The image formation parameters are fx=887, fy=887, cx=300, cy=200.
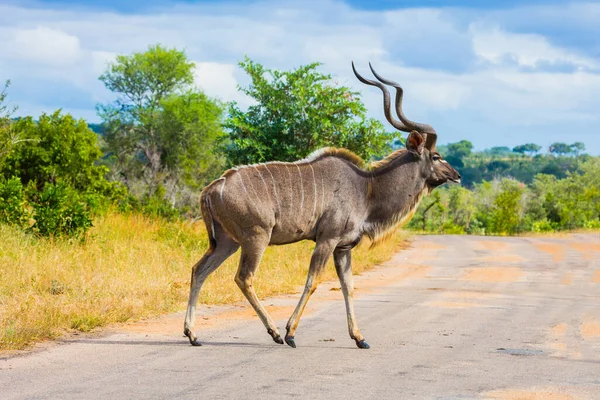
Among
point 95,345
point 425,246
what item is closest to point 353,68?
point 95,345

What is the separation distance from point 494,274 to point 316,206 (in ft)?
31.9

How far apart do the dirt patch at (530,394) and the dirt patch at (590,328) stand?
3137 millimetres

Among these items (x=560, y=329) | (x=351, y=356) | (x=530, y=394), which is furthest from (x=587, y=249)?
(x=530, y=394)

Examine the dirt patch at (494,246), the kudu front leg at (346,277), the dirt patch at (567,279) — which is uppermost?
the kudu front leg at (346,277)

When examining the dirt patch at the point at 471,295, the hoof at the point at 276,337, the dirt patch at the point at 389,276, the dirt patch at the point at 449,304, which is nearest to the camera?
the hoof at the point at 276,337

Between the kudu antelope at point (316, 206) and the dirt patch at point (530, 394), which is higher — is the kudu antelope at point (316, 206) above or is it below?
above

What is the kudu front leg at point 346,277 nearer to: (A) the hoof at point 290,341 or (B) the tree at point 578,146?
(A) the hoof at point 290,341

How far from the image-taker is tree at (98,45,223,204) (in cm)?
4072

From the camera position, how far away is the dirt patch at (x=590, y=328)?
941cm

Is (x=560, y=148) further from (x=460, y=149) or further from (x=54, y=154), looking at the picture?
(x=54, y=154)

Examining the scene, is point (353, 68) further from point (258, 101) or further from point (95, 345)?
point (258, 101)

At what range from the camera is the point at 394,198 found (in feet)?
30.2

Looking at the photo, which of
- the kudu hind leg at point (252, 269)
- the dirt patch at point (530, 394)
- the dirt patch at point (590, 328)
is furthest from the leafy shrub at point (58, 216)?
the dirt patch at point (530, 394)

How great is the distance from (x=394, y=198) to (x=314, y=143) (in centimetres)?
930
